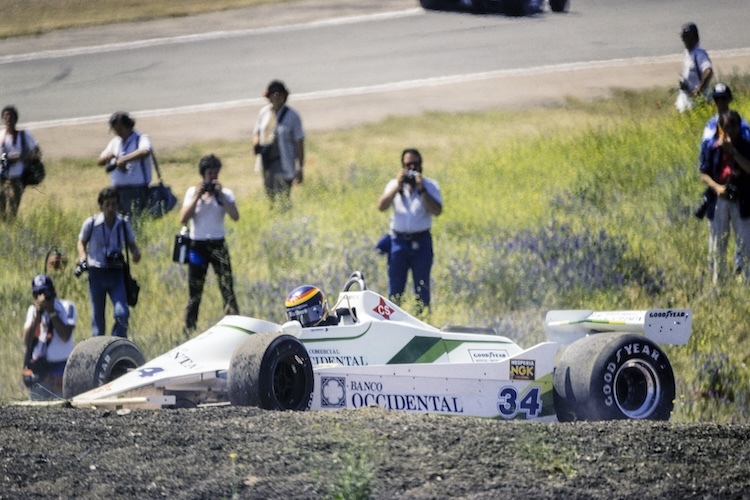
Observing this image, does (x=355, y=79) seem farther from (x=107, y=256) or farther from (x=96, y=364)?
(x=96, y=364)

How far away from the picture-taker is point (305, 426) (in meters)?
6.92

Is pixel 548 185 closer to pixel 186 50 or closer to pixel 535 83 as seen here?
pixel 535 83

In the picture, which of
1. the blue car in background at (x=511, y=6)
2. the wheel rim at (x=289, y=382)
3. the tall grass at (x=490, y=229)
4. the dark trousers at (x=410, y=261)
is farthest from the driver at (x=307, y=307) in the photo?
the blue car in background at (x=511, y=6)

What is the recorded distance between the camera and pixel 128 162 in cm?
1220

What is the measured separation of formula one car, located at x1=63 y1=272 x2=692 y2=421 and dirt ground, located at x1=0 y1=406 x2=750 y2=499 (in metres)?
0.76

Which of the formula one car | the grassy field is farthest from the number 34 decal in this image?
the grassy field

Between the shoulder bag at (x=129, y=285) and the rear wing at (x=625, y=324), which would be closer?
the rear wing at (x=625, y=324)

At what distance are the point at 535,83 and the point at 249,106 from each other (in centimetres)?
342

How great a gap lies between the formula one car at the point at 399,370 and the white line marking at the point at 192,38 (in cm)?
586

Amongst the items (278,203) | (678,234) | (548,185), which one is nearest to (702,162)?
(678,234)

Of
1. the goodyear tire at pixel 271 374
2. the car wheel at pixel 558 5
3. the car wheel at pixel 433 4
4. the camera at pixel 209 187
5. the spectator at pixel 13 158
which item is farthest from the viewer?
the car wheel at pixel 433 4

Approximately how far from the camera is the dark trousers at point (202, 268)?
10953mm

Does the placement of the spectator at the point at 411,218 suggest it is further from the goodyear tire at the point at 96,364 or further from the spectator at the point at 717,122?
the goodyear tire at the point at 96,364

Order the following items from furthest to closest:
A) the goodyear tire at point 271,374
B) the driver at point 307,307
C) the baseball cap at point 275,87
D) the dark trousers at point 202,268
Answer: the baseball cap at point 275,87 → the dark trousers at point 202,268 → the driver at point 307,307 → the goodyear tire at point 271,374
